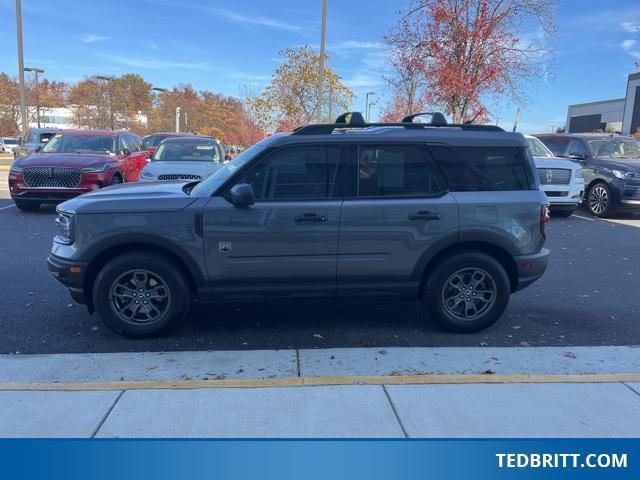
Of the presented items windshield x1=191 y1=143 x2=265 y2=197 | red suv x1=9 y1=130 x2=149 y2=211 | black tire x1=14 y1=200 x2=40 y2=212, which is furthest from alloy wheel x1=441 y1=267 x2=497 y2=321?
black tire x1=14 y1=200 x2=40 y2=212

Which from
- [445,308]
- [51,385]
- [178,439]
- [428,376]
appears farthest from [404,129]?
[51,385]

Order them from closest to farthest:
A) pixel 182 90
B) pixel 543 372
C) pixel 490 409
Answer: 1. pixel 490 409
2. pixel 543 372
3. pixel 182 90

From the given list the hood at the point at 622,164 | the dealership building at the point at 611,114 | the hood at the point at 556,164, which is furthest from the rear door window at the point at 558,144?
the dealership building at the point at 611,114

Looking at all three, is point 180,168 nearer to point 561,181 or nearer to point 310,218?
point 310,218

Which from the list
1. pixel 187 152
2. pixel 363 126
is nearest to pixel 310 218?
pixel 363 126

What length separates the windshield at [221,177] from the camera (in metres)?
4.36

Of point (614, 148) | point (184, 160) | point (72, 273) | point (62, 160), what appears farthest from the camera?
point (614, 148)

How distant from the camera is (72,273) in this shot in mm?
4246

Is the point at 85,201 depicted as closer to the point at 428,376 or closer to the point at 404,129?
the point at 404,129

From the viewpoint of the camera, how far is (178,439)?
9.60ft

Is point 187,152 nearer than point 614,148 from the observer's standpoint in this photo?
Yes

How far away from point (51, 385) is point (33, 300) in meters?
2.12

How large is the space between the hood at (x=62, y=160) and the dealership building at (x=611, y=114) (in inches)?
1897

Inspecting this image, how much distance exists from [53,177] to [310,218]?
26.6 feet
